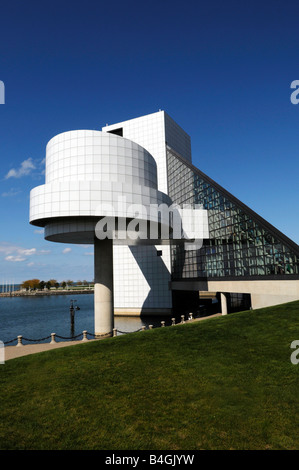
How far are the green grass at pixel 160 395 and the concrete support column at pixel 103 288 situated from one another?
16.8m

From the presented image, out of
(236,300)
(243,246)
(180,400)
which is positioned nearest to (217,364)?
(180,400)

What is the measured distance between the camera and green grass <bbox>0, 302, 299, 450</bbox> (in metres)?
8.12

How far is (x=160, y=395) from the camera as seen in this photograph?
10.6 metres

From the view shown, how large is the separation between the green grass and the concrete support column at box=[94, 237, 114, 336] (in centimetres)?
1677

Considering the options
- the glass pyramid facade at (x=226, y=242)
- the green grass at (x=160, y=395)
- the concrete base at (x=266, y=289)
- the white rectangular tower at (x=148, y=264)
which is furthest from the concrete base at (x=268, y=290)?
the white rectangular tower at (x=148, y=264)

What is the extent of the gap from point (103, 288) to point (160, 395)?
2453cm

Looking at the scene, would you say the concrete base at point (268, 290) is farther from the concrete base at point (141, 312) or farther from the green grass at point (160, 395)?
the concrete base at point (141, 312)

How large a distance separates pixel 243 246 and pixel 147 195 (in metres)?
15.8

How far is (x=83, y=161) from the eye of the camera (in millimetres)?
30969

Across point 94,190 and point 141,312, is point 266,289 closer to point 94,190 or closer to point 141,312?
point 94,190

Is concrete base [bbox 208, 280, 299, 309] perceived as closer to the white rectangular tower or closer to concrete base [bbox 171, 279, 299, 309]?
concrete base [bbox 171, 279, 299, 309]

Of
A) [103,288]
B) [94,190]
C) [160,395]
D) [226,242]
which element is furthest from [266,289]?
[160,395]

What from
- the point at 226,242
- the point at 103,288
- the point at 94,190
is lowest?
the point at 103,288
